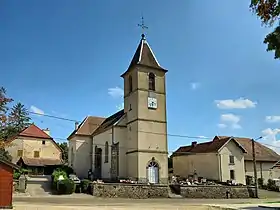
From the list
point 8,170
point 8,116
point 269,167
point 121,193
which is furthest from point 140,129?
point 269,167

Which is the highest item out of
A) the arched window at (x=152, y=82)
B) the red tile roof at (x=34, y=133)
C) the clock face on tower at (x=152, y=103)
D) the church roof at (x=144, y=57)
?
the church roof at (x=144, y=57)

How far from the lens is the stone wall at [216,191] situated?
36.9 m

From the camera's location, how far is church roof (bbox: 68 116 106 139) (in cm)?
5400

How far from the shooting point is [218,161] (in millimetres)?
47906

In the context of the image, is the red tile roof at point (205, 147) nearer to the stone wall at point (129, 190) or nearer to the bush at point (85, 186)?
the stone wall at point (129, 190)

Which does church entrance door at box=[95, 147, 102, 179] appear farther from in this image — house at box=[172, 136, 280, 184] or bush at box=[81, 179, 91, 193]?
house at box=[172, 136, 280, 184]

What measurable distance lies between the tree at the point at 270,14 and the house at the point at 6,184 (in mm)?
18984

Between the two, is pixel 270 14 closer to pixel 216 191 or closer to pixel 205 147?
pixel 216 191

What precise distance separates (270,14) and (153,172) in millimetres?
34808

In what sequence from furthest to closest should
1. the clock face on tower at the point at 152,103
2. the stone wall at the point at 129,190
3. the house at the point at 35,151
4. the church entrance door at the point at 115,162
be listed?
the house at the point at 35,151
the clock face on tower at the point at 152,103
the church entrance door at the point at 115,162
the stone wall at the point at 129,190

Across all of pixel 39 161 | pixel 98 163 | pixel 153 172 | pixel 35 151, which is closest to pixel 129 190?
pixel 153 172

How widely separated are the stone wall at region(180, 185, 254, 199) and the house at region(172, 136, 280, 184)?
7.57 m

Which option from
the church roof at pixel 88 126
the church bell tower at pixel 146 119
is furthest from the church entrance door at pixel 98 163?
the church bell tower at pixel 146 119

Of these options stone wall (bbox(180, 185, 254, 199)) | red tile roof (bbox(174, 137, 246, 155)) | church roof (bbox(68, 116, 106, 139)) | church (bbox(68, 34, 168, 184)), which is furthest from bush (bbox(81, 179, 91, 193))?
red tile roof (bbox(174, 137, 246, 155))
